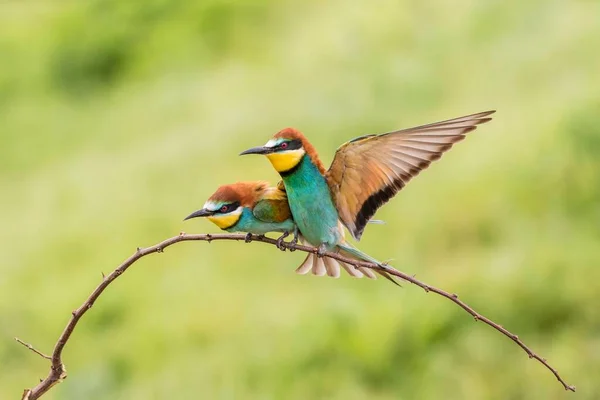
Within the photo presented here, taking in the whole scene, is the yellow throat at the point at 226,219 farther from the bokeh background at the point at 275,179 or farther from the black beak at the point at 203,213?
the bokeh background at the point at 275,179

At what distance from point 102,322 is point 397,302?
1.47 metres

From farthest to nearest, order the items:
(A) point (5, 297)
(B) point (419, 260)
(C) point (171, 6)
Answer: (C) point (171, 6) → (A) point (5, 297) → (B) point (419, 260)

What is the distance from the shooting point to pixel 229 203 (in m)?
1.98

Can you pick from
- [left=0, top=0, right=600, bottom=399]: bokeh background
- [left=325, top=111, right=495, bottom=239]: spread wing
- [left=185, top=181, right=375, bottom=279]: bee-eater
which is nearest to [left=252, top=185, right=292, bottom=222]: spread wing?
[left=185, top=181, right=375, bottom=279]: bee-eater

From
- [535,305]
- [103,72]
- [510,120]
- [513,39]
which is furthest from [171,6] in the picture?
[535,305]

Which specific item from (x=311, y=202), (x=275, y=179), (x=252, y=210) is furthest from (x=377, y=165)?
(x=275, y=179)

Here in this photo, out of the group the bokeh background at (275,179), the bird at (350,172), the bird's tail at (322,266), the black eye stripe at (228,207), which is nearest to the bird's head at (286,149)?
the bird at (350,172)

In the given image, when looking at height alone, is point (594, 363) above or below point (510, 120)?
below

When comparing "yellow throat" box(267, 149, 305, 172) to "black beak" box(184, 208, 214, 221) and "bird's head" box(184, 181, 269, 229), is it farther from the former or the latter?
"black beak" box(184, 208, 214, 221)

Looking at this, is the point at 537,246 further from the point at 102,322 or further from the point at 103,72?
the point at 103,72

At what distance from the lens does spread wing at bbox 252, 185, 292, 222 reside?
208cm

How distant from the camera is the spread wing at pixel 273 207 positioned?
2.08m

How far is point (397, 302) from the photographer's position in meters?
3.99

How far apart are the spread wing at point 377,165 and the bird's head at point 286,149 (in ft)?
0.25
